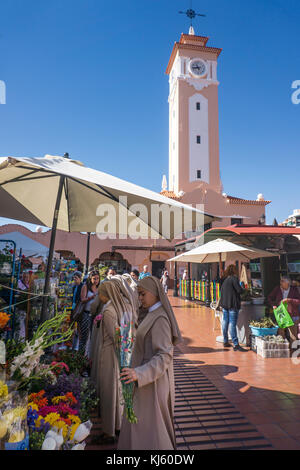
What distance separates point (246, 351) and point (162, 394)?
15.2 feet

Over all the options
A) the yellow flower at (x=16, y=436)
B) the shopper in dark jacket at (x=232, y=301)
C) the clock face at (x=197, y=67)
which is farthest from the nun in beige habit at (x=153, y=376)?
the clock face at (x=197, y=67)

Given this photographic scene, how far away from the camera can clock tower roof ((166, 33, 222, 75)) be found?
88.3ft

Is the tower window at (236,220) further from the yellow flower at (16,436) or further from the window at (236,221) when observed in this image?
the yellow flower at (16,436)

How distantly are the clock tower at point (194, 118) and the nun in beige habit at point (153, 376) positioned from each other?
23.9 metres

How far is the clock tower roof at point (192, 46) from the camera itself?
26.9 metres

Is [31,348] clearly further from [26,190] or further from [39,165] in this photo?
[26,190]

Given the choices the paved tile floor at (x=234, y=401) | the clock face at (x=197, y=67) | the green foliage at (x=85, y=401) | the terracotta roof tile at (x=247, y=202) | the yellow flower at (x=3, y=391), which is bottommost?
the paved tile floor at (x=234, y=401)

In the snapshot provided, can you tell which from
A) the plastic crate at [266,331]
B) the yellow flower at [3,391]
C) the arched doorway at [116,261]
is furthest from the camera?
the arched doorway at [116,261]

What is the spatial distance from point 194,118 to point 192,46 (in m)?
7.05

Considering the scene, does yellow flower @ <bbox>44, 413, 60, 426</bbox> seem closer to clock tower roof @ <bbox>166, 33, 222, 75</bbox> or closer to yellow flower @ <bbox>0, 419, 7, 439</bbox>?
yellow flower @ <bbox>0, 419, 7, 439</bbox>

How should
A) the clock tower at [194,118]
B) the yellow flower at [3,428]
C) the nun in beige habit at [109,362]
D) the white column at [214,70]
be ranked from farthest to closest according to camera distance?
the white column at [214,70] → the clock tower at [194,118] → the nun in beige habit at [109,362] → the yellow flower at [3,428]

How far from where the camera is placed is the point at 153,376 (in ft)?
6.66

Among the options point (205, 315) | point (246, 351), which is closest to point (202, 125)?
point (205, 315)

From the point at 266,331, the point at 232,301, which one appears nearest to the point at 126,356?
the point at 232,301
